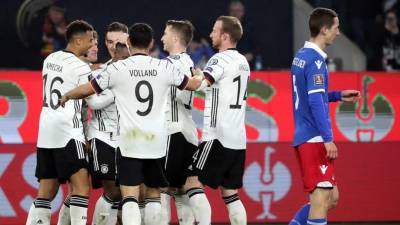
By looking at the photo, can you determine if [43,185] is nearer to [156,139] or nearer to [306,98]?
[156,139]

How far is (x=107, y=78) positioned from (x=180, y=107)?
1267mm

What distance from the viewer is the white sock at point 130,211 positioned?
26.4 feet

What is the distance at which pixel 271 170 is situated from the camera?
37.8 ft

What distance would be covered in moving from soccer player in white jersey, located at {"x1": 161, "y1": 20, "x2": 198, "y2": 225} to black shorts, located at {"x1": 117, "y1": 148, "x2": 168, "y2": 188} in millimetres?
797

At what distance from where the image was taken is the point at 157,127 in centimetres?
812

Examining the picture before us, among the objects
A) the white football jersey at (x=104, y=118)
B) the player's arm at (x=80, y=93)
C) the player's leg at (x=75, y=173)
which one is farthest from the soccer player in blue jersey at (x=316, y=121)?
the player's leg at (x=75, y=173)

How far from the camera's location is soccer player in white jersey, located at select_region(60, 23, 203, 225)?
8.04 meters

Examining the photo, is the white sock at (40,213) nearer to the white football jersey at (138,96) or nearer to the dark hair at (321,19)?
the white football jersey at (138,96)

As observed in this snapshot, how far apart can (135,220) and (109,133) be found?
125 cm

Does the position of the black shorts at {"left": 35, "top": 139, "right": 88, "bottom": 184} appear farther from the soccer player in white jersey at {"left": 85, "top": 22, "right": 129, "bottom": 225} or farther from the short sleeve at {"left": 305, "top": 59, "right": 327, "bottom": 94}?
the short sleeve at {"left": 305, "top": 59, "right": 327, "bottom": 94}

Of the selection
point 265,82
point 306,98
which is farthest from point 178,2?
point 306,98

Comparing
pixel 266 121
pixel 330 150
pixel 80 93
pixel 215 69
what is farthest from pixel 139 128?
pixel 266 121

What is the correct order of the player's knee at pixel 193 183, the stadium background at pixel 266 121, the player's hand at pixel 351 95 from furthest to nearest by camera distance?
the stadium background at pixel 266 121 < the player's knee at pixel 193 183 < the player's hand at pixel 351 95

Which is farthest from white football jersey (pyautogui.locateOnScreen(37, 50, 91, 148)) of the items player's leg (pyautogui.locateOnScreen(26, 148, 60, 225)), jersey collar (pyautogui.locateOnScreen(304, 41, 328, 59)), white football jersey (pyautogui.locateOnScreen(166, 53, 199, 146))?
jersey collar (pyautogui.locateOnScreen(304, 41, 328, 59))
